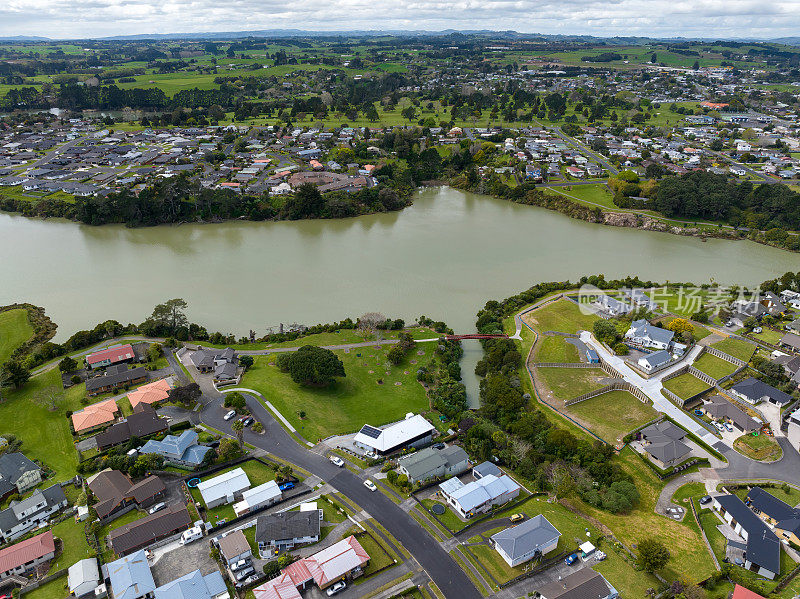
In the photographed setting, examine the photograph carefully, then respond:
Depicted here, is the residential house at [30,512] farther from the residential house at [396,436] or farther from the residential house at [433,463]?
the residential house at [433,463]

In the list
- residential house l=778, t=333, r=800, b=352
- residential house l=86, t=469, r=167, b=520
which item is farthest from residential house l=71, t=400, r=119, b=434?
residential house l=778, t=333, r=800, b=352

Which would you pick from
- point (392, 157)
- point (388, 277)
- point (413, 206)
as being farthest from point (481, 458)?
point (392, 157)

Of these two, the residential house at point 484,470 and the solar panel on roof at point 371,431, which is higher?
the solar panel on roof at point 371,431

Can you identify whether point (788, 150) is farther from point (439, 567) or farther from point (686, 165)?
point (439, 567)

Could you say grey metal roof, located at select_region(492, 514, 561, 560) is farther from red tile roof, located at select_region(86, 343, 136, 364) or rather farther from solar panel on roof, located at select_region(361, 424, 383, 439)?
red tile roof, located at select_region(86, 343, 136, 364)

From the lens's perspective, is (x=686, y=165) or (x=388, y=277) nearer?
(x=388, y=277)

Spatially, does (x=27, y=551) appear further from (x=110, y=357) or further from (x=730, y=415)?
(x=730, y=415)

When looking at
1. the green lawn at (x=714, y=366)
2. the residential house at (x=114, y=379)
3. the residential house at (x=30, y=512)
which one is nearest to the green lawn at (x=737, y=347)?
the green lawn at (x=714, y=366)
